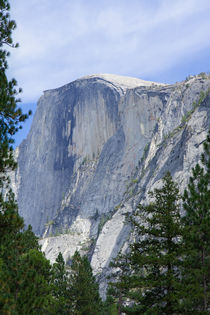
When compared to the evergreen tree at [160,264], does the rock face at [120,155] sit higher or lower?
higher

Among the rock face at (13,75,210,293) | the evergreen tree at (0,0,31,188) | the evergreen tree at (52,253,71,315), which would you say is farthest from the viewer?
the rock face at (13,75,210,293)

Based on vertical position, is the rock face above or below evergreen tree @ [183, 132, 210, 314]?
above

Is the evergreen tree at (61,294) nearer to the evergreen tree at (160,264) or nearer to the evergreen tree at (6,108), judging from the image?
the evergreen tree at (160,264)

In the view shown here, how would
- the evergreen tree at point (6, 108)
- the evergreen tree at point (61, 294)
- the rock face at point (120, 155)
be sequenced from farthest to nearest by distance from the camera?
1. the rock face at point (120, 155)
2. the evergreen tree at point (61, 294)
3. the evergreen tree at point (6, 108)

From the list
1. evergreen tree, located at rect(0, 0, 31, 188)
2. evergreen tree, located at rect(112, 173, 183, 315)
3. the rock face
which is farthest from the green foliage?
the rock face

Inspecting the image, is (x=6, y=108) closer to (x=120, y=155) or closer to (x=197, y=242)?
(x=197, y=242)

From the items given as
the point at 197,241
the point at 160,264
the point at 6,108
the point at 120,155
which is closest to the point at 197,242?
the point at 197,241

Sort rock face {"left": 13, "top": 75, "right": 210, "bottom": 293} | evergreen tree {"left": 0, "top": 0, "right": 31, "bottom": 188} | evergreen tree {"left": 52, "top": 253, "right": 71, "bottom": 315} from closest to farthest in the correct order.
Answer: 1. evergreen tree {"left": 0, "top": 0, "right": 31, "bottom": 188}
2. evergreen tree {"left": 52, "top": 253, "right": 71, "bottom": 315}
3. rock face {"left": 13, "top": 75, "right": 210, "bottom": 293}

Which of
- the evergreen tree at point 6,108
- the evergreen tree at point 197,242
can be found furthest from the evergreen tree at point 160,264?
the evergreen tree at point 6,108

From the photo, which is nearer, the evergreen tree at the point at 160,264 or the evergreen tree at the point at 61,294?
the evergreen tree at the point at 160,264

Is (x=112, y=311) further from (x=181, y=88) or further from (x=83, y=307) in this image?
(x=181, y=88)

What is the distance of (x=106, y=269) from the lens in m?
104

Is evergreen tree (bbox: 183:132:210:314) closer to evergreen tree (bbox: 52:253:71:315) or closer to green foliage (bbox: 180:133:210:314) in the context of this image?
green foliage (bbox: 180:133:210:314)

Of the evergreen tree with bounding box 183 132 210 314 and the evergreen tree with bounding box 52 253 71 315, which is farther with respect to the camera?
the evergreen tree with bounding box 52 253 71 315
